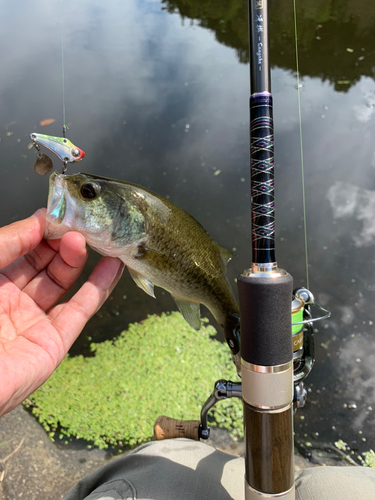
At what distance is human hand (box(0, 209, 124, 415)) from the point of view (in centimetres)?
143

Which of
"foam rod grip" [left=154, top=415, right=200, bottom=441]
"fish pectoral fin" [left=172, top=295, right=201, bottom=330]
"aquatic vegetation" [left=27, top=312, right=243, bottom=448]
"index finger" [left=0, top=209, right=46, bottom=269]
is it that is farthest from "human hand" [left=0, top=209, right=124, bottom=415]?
"aquatic vegetation" [left=27, top=312, right=243, bottom=448]

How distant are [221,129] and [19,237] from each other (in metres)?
3.07

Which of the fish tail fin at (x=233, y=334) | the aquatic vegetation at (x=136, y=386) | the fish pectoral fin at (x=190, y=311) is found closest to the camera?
the fish tail fin at (x=233, y=334)

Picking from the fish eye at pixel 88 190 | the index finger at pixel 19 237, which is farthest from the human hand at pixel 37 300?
the fish eye at pixel 88 190

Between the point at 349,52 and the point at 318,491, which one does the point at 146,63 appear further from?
the point at 318,491

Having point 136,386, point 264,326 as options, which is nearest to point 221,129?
point 136,386

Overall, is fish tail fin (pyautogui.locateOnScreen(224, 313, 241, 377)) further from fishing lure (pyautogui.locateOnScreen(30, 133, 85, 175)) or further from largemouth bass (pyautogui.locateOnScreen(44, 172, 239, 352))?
fishing lure (pyautogui.locateOnScreen(30, 133, 85, 175))

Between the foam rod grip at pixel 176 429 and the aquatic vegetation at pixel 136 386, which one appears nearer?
the foam rod grip at pixel 176 429

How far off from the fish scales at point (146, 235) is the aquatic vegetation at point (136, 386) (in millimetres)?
1192

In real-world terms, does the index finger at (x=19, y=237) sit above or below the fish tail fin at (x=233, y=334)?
above

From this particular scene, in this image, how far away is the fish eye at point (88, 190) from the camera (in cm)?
160

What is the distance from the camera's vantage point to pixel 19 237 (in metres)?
1.54

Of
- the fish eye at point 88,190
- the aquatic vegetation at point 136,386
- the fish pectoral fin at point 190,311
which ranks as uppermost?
the fish eye at point 88,190

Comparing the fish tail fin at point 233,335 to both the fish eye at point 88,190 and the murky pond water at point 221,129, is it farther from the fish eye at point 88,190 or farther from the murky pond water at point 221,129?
the murky pond water at point 221,129
